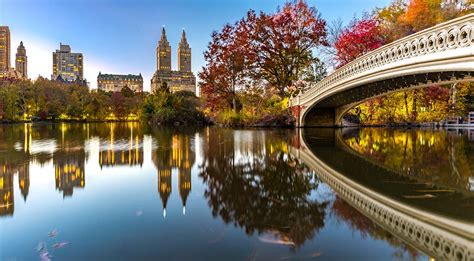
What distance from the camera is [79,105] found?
50.4m

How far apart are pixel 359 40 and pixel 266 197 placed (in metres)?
21.2

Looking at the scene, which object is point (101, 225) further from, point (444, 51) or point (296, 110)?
point (296, 110)

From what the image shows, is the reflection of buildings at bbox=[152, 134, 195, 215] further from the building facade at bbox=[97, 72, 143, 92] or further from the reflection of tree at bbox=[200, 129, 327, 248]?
the building facade at bbox=[97, 72, 143, 92]

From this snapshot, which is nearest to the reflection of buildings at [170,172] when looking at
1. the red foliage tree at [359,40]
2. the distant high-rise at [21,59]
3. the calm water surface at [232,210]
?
the calm water surface at [232,210]

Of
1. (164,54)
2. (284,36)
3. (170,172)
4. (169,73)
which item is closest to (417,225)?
(170,172)

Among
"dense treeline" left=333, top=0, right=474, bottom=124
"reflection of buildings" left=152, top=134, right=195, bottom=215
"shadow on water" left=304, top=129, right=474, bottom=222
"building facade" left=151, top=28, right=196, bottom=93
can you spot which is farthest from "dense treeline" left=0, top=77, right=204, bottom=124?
"building facade" left=151, top=28, right=196, bottom=93

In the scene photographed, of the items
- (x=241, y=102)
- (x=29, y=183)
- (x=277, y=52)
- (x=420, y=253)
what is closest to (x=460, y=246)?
(x=420, y=253)

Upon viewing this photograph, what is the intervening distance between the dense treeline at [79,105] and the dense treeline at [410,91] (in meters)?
14.7

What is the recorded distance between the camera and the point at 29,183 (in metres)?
4.27

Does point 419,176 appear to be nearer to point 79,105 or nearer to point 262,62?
point 262,62

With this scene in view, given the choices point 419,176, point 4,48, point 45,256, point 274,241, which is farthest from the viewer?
point 4,48

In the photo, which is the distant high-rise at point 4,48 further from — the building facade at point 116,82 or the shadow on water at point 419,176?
the shadow on water at point 419,176

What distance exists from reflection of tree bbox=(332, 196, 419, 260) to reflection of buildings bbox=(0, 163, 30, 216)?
10.1 feet

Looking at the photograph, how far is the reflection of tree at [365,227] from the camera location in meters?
2.23
